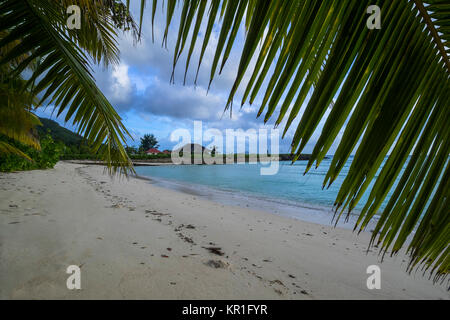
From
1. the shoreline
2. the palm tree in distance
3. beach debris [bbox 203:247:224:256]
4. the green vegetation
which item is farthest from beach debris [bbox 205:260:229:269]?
the green vegetation

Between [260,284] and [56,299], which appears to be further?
[260,284]

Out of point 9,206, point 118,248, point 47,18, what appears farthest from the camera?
point 9,206

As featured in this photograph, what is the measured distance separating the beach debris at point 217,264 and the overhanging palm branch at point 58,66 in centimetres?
153

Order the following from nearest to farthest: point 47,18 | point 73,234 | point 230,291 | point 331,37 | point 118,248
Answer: point 331,37 < point 47,18 < point 230,291 < point 118,248 < point 73,234

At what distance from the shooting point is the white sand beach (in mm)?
1920

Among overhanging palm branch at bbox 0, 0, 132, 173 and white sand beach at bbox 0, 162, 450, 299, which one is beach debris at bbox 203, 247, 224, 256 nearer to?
white sand beach at bbox 0, 162, 450, 299

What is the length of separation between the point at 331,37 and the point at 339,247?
4.41 meters

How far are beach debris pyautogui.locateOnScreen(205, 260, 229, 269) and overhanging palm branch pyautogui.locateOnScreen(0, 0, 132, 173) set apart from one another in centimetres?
153

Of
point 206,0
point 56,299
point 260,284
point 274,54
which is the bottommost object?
point 260,284

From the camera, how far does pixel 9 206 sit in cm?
394

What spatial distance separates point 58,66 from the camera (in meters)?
1.69

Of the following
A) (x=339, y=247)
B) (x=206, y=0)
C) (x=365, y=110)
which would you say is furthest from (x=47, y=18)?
(x=339, y=247)

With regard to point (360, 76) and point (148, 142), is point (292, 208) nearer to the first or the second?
point (360, 76)

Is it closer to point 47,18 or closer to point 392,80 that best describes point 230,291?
point 392,80
